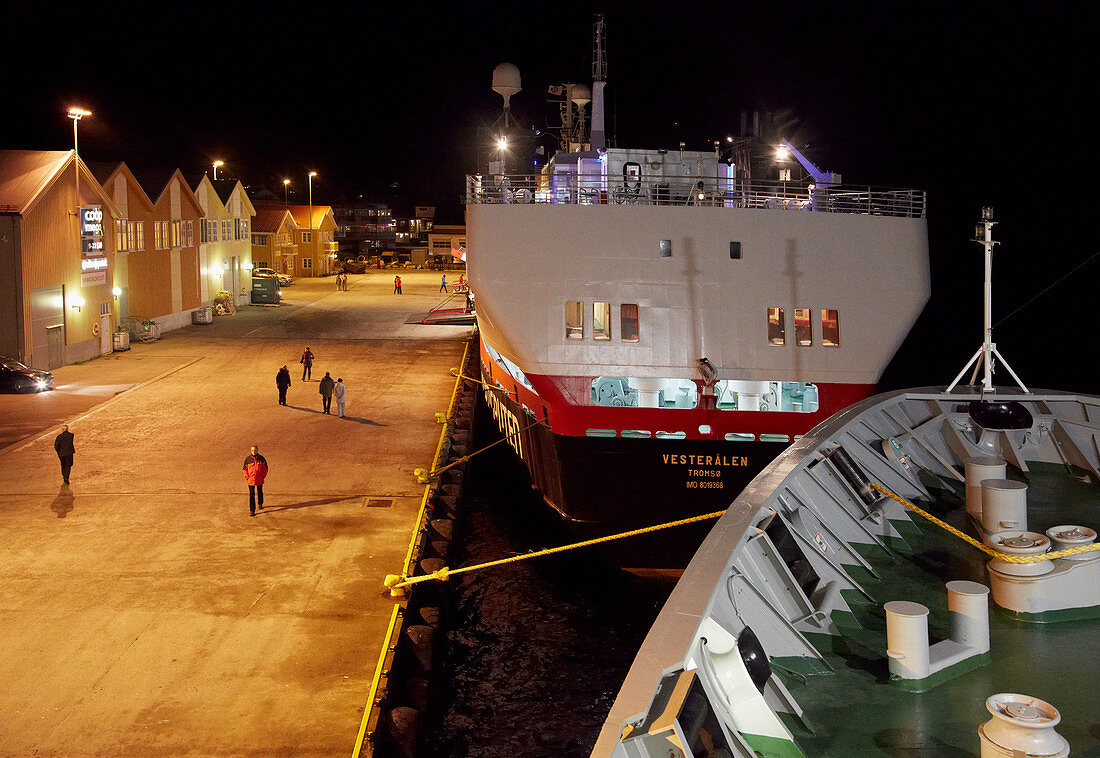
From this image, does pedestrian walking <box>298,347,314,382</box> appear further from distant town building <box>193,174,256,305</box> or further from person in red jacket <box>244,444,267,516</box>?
distant town building <box>193,174,256,305</box>

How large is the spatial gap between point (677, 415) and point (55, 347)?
2606cm

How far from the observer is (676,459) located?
17.0 m

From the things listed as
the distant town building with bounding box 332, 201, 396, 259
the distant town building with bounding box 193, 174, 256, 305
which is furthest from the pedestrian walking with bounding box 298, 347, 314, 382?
the distant town building with bounding box 332, 201, 396, 259

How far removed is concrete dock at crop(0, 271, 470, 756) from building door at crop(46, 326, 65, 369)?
242 cm

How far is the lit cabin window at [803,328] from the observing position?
17.7 metres

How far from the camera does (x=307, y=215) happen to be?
84.3 m

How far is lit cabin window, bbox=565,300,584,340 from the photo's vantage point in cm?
1781

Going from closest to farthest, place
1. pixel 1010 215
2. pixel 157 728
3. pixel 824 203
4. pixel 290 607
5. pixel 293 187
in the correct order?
pixel 157 728 < pixel 290 607 < pixel 824 203 < pixel 1010 215 < pixel 293 187

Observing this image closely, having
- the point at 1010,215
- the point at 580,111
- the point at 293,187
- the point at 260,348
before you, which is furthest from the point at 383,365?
the point at 293,187

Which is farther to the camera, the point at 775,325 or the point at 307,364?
the point at 307,364

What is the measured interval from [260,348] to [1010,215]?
75703 mm

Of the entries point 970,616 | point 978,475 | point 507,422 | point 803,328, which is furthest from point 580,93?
point 970,616

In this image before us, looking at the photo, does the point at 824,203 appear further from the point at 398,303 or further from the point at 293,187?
the point at 293,187

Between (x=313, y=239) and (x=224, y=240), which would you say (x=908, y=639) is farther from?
(x=313, y=239)
